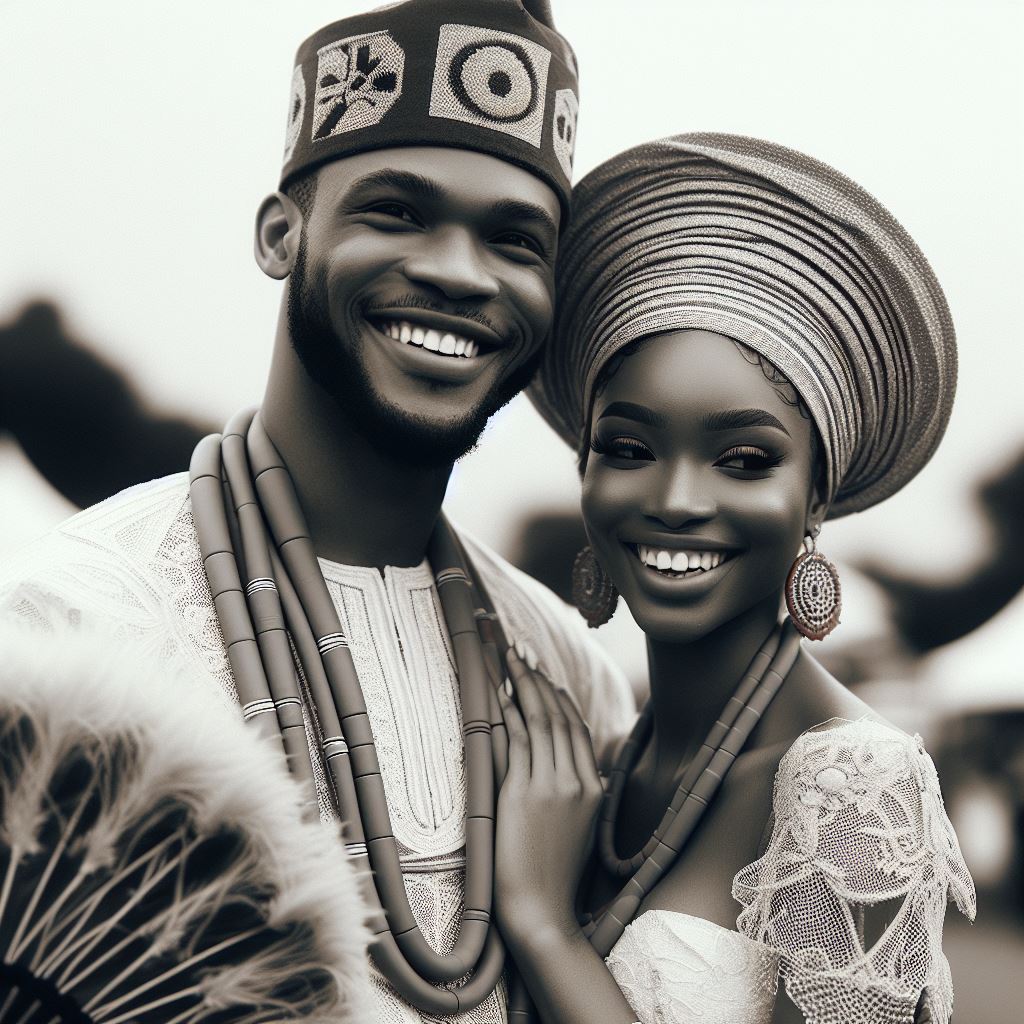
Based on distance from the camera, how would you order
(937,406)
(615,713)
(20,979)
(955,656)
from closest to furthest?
(20,979) < (937,406) < (615,713) < (955,656)

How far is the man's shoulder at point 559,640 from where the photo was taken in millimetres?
2727

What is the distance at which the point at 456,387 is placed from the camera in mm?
2281

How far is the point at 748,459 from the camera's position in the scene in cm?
218

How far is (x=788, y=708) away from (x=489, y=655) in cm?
57

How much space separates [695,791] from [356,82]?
1400 mm

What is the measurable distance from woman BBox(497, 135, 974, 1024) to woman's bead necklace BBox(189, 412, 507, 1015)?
0.06 metres

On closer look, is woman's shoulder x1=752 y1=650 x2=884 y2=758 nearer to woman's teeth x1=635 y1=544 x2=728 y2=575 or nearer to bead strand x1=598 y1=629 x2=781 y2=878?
bead strand x1=598 y1=629 x2=781 y2=878

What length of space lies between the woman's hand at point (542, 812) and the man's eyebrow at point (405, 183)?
3.01 feet

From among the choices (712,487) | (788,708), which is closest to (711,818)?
(788,708)

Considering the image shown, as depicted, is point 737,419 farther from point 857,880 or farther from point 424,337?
point 857,880

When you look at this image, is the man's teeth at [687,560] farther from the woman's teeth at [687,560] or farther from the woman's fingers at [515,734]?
the woman's fingers at [515,734]

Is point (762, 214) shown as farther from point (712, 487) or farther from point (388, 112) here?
point (388, 112)

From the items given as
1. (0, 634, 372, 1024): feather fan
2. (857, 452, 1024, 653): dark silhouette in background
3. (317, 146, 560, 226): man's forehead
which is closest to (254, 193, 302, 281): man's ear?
(317, 146, 560, 226): man's forehead

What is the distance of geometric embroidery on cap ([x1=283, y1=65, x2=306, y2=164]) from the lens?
2.43 m
